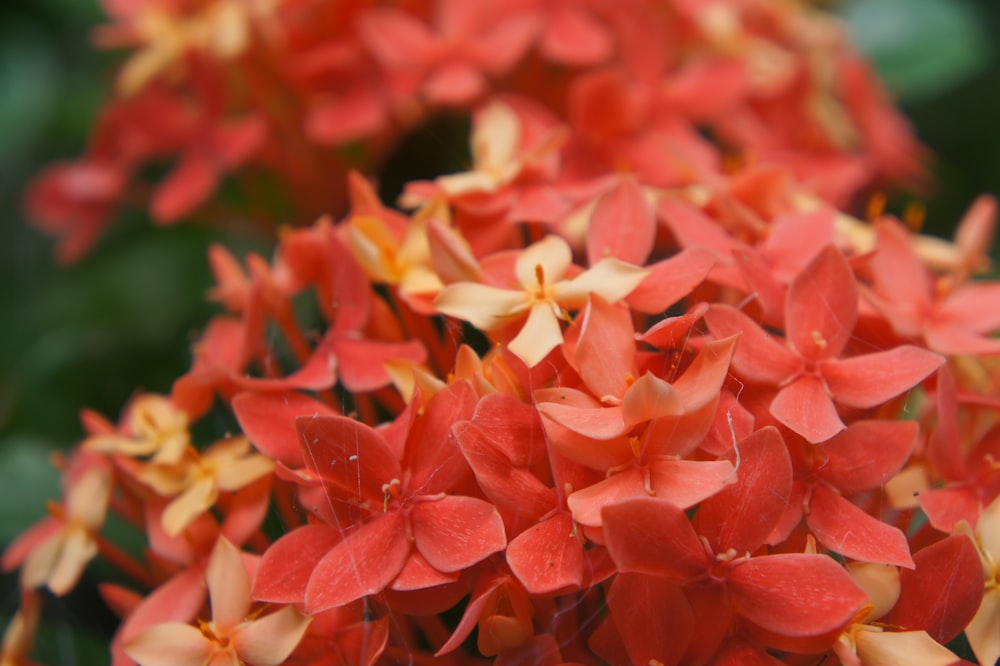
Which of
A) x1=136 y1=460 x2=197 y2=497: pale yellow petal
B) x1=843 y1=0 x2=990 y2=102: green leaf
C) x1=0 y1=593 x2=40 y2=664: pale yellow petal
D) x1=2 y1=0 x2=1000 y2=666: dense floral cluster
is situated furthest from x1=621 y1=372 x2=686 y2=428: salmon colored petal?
x1=843 y1=0 x2=990 y2=102: green leaf

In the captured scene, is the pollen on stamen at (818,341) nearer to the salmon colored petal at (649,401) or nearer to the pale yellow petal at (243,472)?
the salmon colored petal at (649,401)

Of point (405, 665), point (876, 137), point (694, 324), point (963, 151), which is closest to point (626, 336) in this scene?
point (694, 324)

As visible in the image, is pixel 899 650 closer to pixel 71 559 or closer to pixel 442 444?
pixel 442 444

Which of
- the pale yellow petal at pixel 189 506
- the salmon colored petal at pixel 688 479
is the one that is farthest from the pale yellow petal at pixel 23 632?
the salmon colored petal at pixel 688 479

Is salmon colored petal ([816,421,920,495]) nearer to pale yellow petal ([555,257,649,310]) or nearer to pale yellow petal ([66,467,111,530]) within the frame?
pale yellow petal ([555,257,649,310])

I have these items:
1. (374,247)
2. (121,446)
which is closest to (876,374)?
(374,247)

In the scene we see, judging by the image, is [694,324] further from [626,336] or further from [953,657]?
[953,657]
